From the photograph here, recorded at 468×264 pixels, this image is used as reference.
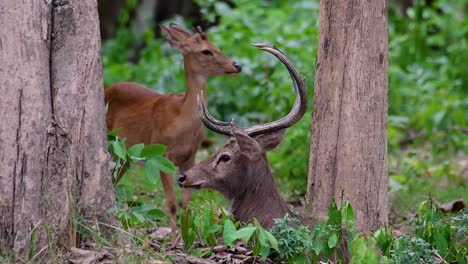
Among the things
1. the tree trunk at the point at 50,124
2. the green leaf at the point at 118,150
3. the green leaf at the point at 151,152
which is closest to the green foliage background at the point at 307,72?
the green leaf at the point at 151,152

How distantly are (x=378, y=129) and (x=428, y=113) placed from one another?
586 centimetres

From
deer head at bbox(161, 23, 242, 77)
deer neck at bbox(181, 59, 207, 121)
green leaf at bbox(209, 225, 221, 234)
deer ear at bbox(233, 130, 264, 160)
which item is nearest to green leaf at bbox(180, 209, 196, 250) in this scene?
green leaf at bbox(209, 225, 221, 234)

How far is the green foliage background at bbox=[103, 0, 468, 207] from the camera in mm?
10570

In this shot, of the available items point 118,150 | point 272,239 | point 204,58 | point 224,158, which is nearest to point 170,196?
point 204,58

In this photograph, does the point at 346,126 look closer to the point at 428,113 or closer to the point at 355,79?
the point at 355,79

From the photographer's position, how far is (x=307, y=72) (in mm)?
10219

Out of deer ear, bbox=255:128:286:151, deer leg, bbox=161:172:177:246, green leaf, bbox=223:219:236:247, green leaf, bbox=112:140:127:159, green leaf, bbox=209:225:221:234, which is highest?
green leaf, bbox=112:140:127:159

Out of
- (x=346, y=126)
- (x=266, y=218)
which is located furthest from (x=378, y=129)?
(x=266, y=218)

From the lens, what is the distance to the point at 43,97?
5820 mm

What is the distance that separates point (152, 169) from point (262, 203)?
987 millimetres

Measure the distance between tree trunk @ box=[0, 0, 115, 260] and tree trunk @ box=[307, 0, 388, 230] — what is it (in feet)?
5.39

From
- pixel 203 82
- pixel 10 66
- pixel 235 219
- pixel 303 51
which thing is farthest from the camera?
pixel 303 51

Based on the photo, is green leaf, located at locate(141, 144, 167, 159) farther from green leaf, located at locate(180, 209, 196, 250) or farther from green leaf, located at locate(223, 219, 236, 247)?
green leaf, located at locate(223, 219, 236, 247)

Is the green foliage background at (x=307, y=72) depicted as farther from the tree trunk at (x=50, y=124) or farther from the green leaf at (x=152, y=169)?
the tree trunk at (x=50, y=124)
